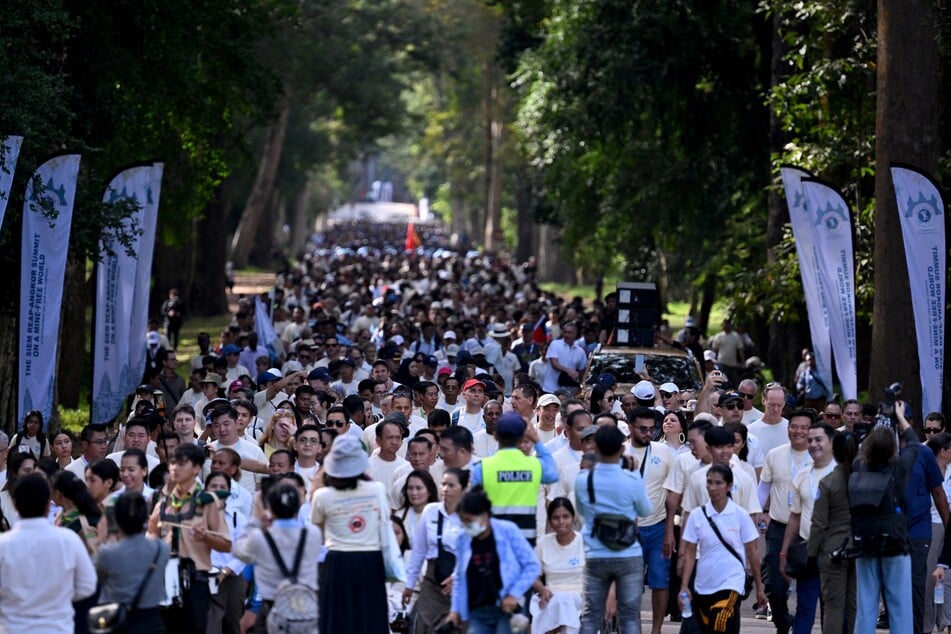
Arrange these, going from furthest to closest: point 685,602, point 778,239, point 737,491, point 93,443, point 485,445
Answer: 1. point 778,239
2. point 485,445
3. point 93,443
4. point 737,491
5. point 685,602

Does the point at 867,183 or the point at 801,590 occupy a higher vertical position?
the point at 867,183

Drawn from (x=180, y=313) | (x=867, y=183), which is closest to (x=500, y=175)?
(x=180, y=313)

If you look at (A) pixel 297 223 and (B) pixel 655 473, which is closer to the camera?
(B) pixel 655 473

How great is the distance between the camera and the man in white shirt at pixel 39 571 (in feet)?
27.8

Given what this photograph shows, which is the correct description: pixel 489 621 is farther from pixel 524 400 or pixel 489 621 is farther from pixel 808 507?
pixel 524 400

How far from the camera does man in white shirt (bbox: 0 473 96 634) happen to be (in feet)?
27.8

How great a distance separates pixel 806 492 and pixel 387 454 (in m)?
2.81

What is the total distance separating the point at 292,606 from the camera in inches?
348

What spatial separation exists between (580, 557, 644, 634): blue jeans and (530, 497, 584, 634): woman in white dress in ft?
0.17

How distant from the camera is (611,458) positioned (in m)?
10.4

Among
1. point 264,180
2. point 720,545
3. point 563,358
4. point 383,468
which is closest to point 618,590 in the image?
point 720,545

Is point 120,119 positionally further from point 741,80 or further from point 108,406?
point 741,80

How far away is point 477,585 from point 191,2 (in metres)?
17.4

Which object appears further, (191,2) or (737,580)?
(191,2)
